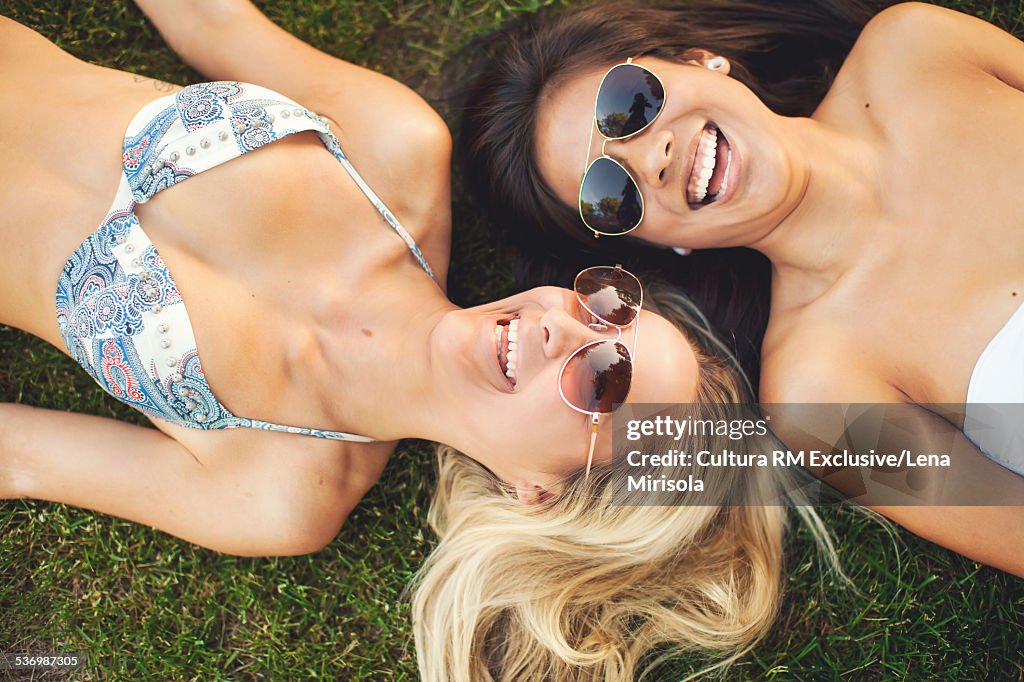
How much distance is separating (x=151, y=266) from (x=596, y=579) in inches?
84.7

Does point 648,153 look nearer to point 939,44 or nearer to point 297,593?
point 939,44

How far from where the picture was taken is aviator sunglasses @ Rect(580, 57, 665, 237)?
2789 millimetres

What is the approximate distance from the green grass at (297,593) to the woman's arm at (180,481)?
1.55ft

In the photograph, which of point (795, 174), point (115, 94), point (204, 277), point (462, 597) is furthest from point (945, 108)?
point (115, 94)

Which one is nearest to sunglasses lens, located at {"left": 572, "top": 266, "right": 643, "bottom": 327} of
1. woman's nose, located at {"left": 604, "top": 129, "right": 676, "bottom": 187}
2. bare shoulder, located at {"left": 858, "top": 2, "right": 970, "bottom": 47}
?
woman's nose, located at {"left": 604, "top": 129, "right": 676, "bottom": 187}

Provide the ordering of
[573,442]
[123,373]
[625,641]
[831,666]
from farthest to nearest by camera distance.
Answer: [831,666]
[625,641]
[123,373]
[573,442]

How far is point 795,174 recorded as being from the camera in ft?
9.32

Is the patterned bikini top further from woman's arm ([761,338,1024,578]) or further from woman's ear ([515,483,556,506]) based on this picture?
woman's arm ([761,338,1024,578])

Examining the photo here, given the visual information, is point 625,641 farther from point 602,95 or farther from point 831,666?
point 602,95

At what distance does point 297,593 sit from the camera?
357 centimetres

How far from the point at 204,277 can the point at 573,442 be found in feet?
5.06

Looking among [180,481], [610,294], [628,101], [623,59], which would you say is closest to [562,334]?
[610,294]

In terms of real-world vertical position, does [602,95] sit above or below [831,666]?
above

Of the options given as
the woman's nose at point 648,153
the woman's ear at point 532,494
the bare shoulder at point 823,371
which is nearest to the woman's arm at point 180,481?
the woman's ear at point 532,494
